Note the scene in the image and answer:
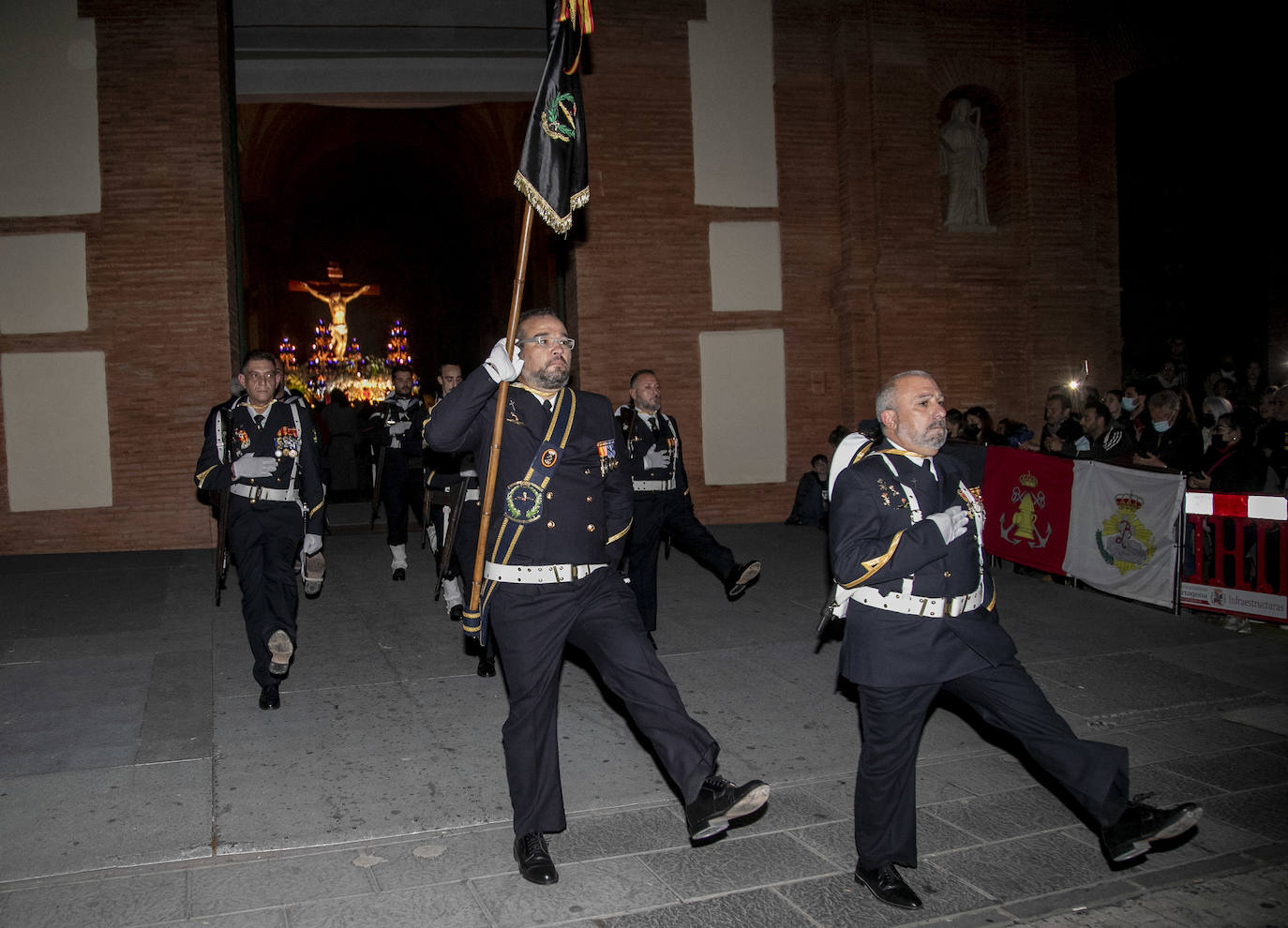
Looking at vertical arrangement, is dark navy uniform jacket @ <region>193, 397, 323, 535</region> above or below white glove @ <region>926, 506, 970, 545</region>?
above

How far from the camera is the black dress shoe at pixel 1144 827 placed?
11.4 ft

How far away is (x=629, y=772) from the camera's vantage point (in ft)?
16.6

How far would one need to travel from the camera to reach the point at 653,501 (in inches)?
298

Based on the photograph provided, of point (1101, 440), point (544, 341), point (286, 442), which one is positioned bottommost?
point (1101, 440)

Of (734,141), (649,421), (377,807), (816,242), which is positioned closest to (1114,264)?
(816,242)

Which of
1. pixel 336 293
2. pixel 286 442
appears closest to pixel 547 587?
pixel 286 442

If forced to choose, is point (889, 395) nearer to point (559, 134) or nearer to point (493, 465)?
point (493, 465)

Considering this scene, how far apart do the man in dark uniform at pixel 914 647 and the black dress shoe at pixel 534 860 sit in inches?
45.5

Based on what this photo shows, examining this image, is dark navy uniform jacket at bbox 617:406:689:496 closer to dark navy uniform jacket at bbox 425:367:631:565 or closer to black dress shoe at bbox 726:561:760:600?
black dress shoe at bbox 726:561:760:600

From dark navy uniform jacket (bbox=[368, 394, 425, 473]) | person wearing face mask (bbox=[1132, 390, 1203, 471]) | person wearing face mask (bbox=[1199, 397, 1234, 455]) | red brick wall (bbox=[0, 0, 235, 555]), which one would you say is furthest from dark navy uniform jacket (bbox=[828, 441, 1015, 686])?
red brick wall (bbox=[0, 0, 235, 555])

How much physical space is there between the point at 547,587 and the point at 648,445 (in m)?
3.65

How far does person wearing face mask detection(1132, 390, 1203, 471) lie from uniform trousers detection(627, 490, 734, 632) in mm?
3814

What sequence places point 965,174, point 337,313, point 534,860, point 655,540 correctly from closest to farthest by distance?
point 534,860
point 655,540
point 965,174
point 337,313

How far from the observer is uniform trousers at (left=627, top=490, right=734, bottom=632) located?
738 centimetres
